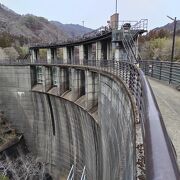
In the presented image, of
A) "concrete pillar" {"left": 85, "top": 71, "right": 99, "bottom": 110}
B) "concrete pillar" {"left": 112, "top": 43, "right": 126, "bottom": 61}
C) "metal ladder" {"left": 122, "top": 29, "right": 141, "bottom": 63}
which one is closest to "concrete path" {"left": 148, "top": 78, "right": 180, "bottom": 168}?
"concrete pillar" {"left": 85, "top": 71, "right": 99, "bottom": 110}

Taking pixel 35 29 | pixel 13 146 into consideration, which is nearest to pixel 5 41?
pixel 13 146

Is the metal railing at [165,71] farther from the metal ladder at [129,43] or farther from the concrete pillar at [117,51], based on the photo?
the concrete pillar at [117,51]

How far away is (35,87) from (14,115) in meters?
4.91

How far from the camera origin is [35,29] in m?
164

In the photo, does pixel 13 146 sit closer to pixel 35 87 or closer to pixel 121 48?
pixel 35 87

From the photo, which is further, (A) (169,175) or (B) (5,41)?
(B) (5,41)

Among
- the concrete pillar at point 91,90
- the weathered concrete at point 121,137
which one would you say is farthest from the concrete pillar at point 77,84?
the weathered concrete at point 121,137

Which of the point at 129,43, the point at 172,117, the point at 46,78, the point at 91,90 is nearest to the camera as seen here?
the point at 172,117

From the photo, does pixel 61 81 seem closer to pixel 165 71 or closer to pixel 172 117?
pixel 165 71

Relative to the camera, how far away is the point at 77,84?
25188mm

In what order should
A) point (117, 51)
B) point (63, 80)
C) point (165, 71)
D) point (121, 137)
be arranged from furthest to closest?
point (63, 80), point (117, 51), point (165, 71), point (121, 137)

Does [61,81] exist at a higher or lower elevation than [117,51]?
lower

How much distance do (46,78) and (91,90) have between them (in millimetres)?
11430

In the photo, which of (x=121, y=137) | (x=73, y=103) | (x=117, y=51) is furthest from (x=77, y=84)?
(x=121, y=137)
